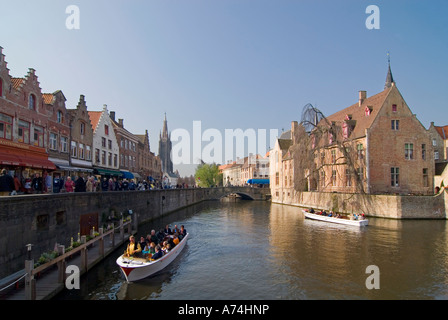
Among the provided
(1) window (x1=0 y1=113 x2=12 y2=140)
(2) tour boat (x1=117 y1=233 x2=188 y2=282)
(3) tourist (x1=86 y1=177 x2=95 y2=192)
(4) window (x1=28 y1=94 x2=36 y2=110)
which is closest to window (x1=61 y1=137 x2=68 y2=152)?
(4) window (x1=28 y1=94 x2=36 y2=110)

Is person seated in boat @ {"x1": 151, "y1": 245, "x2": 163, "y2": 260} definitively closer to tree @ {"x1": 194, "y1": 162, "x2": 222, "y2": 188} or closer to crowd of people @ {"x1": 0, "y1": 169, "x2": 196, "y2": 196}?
crowd of people @ {"x1": 0, "y1": 169, "x2": 196, "y2": 196}

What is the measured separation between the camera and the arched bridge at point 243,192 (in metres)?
69.2

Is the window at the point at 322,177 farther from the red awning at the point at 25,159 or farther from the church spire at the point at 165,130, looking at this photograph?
the church spire at the point at 165,130

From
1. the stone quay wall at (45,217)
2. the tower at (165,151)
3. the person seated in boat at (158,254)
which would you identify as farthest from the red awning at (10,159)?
the tower at (165,151)

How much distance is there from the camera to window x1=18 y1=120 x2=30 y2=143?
69.7 ft

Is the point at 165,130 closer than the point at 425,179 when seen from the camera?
No

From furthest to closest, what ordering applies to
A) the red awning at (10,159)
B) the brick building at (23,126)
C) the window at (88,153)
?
the window at (88,153) < the brick building at (23,126) < the red awning at (10,159)

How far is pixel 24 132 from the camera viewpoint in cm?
2167

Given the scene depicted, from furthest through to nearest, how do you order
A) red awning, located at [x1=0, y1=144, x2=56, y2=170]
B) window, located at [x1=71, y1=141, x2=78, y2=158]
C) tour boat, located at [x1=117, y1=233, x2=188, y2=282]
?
window, located at [x1=71, y1=141, x2=78, y2=158] → red awning, located at [x1=0, y1=144, x2=56, y2=170] → tour boat, located at [x1=117, y1=233, x2=188, y2=282]

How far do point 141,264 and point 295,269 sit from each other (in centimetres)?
749

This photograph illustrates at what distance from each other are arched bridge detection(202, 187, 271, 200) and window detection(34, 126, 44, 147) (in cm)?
4738

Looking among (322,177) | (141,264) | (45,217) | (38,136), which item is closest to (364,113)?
(322,177)

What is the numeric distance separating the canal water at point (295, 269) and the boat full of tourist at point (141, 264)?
0.30 metres

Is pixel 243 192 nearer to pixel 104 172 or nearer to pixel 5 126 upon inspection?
pixel 104 172
